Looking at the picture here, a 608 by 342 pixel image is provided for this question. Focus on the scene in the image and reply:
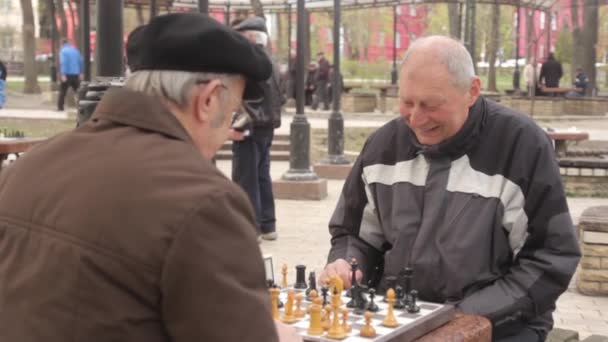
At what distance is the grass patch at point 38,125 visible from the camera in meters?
20.3

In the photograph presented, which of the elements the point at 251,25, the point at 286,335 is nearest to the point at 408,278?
the point at 286,335

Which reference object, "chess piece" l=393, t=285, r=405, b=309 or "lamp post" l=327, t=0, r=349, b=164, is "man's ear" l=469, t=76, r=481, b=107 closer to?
"chess piece" l=393, t=285, r=405, b=309

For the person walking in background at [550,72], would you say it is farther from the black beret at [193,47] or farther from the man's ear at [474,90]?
the black beret at [193,47]

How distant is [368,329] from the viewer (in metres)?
2.84

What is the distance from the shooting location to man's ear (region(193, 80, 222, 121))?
2064 mm

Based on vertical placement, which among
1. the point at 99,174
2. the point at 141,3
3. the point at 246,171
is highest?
the point at 141,3

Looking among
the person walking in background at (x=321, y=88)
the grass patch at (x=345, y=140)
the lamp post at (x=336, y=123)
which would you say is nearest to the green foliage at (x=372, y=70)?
the person walking in background at (x=321, y=88)

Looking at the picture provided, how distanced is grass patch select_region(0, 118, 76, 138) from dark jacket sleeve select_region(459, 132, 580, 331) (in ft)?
56.1

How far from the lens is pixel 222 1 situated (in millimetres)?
22125

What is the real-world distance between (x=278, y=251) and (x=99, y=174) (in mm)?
6733

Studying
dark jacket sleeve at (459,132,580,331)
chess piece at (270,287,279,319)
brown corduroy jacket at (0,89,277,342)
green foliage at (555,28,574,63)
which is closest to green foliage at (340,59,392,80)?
green foliage at (555,28,574,63)

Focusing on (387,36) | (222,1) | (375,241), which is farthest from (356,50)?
(375,241)

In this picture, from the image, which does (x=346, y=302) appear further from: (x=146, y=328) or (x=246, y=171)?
(x=246, y=171)

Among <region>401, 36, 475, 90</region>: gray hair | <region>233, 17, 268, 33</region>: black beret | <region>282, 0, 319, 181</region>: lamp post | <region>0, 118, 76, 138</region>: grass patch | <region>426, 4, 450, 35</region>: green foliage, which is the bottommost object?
<region>0, 118, 76, 138</region>: grass patch
